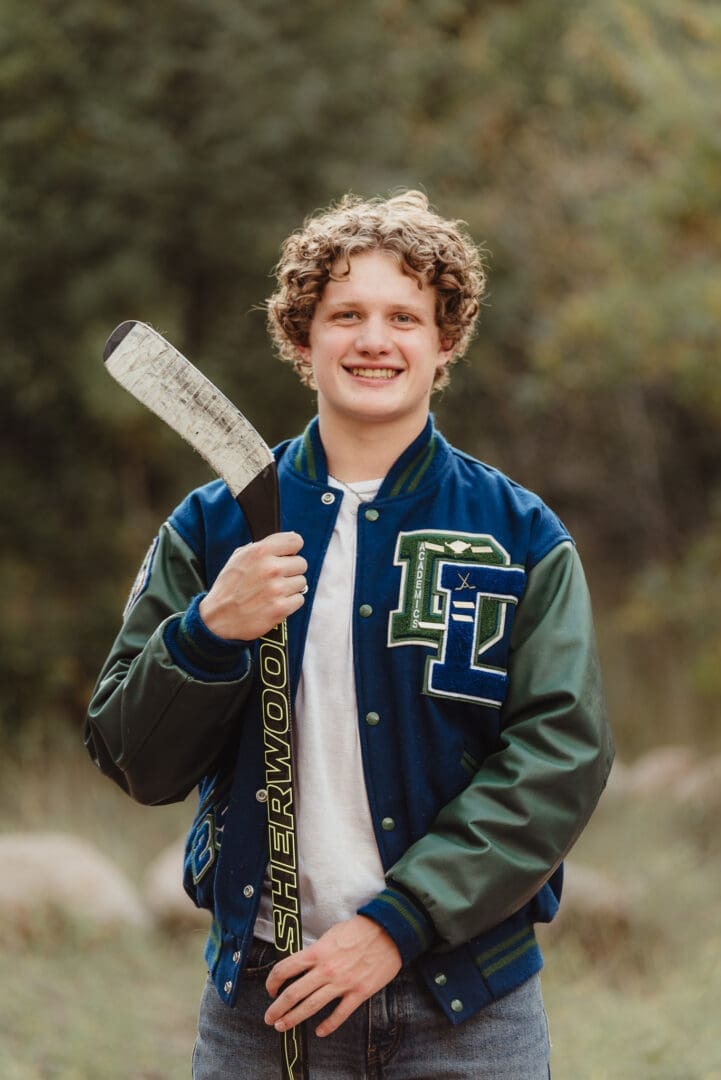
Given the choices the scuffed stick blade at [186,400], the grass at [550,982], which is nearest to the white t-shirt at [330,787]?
the scuffed stick blade at [186,400]

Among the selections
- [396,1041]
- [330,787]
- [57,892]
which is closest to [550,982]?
[57,892]

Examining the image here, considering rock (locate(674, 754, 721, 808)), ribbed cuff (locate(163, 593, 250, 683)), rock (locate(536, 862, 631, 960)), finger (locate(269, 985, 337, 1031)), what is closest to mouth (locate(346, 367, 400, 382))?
ribbed cuff (locate(163, 593, 250, 683))

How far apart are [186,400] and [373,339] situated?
28 cm

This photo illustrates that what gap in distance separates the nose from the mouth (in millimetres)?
25

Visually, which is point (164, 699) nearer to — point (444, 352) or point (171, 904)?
point (444, 352)

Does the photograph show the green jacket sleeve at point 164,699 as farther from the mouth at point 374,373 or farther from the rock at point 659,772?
the rock at point 659,772

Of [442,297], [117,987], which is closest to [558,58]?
[117,987]

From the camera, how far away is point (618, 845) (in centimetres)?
630

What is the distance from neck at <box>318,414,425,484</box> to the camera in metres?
1.98

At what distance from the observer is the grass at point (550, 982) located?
3.68m

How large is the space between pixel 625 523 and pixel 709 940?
5929 millimetres

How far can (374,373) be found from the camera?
Answer: 1911 millimetres

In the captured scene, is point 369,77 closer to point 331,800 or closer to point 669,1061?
point 669,1061

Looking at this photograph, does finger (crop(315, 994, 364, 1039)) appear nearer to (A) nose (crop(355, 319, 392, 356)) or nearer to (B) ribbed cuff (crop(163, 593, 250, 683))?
(B) ribbed cuff (crop(163, 593, 250, 683))
